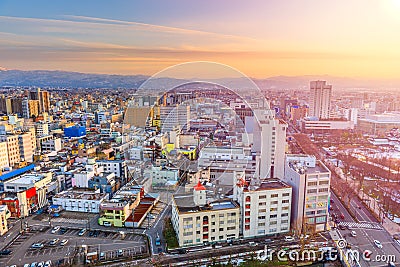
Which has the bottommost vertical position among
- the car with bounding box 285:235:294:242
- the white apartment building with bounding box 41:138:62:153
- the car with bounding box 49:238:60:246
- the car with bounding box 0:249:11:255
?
the car with bounding box 0:249:11:255

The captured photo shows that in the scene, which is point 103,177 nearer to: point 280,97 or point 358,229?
point 358,229

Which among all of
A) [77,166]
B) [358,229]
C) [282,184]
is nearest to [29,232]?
[77,166]

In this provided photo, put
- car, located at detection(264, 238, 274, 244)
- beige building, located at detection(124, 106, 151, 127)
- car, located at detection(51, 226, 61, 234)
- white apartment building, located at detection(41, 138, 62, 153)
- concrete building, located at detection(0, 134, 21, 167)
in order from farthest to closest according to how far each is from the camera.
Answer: beige building, located at detection(124, 106, 151, 127) < white apartment building, located at detection(41, 138, 62, 153) < concrete building, located at detection(0, 134, 21, 167) < car, located at detection(51, 226, 61, 234) < car, located at detection(264, 238, 274, 244)

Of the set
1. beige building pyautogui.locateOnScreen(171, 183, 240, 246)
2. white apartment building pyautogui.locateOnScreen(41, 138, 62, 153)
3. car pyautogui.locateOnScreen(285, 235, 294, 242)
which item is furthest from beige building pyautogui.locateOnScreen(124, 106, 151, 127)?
car pyautogui.locateOnScreen(285, 235, 294, 242)

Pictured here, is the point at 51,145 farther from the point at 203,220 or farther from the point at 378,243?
the point at 378,243

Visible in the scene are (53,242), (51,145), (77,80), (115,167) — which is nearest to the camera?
(53,242)

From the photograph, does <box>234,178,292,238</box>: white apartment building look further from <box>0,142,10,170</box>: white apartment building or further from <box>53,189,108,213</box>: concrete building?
<box>0,142,10,170</box>: white apartment building

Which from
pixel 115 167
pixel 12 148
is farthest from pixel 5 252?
pixel 12 148
